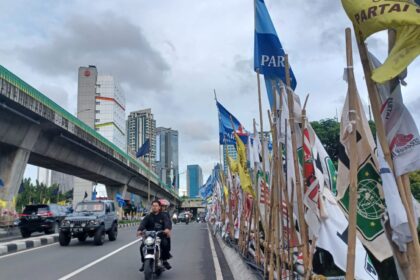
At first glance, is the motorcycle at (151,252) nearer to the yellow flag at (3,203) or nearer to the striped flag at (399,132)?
the striped flag at (399,132)

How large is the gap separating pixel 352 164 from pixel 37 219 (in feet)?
69.9

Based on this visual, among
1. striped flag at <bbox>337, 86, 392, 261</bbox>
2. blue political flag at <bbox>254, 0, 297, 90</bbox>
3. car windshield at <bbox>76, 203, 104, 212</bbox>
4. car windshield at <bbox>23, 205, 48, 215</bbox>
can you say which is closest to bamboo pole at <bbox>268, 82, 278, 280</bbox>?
blue political flag at <bbox>254, 0, 297, 90</bbox>

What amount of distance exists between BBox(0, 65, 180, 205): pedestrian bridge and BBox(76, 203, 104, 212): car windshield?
554 cm

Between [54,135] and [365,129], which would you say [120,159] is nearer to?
[54,135]

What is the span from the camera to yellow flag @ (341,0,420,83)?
8.85 feet

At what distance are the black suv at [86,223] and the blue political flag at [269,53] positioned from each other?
11960 millimetres

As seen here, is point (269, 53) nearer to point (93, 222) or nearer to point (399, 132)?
point (399, 132)

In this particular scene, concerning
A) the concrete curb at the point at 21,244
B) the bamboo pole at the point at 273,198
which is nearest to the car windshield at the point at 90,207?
the concrete curb at the point at 21,244

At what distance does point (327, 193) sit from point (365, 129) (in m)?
1.28

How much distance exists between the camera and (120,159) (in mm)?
38812

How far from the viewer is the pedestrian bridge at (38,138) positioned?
2006 cm

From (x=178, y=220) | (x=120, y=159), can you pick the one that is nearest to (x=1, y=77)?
(x=120, y=159)

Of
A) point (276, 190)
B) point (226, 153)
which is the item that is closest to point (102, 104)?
point (226, 153)

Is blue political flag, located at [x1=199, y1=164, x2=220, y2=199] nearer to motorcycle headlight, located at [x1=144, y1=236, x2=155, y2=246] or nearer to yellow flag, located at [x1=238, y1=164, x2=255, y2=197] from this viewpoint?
yellow flag, located at [x1=238, y1=164, x2=255, y2=197]
